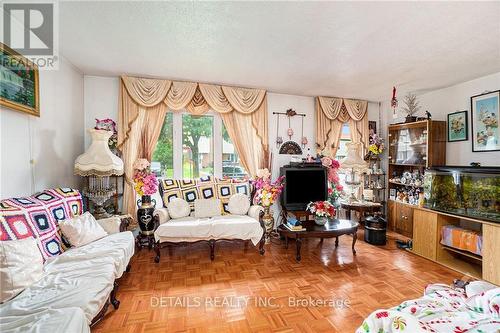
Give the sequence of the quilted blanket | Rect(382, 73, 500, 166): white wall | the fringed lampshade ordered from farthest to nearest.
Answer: Rect(382, 73, 500, 166): white wall, the fringed lampshade, the quilted blanket

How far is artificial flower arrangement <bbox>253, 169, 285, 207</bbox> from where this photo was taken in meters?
3.40

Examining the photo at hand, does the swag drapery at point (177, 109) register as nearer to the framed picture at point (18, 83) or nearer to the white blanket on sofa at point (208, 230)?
the white blanket on sofa at point (208, 230)

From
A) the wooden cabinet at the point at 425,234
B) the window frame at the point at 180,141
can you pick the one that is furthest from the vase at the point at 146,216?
the wooden cabinet at the point at 425,234

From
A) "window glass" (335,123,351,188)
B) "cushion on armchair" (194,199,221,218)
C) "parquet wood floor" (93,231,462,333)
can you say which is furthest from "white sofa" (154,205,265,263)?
"window glass" (335,123,351,188)

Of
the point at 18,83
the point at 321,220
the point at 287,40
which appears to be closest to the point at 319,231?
the point at 321,220

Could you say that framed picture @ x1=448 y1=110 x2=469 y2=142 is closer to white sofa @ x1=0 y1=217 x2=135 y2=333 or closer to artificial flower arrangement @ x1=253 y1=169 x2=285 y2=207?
artificial flower arrangement @ x1=253 y1=169 x2=285 y2=207

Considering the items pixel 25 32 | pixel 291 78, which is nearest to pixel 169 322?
pixel 25 32

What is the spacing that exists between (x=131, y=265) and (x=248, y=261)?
4.80ft

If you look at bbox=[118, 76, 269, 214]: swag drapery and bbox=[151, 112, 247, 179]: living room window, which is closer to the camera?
bbox=[118, 76, 269, 214]: swag drapery

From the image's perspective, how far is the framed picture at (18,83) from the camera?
1887mm

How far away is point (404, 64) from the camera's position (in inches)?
112

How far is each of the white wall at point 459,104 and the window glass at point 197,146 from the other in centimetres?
359

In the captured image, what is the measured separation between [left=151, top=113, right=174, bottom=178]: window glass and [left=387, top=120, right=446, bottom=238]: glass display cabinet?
405cm

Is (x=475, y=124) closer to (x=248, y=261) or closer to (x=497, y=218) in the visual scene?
(x=497, y=218)
